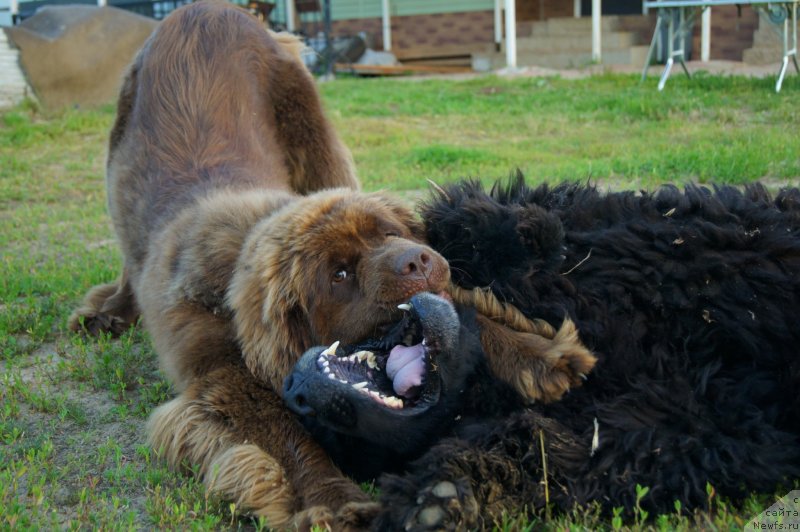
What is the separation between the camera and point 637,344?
9.89ft

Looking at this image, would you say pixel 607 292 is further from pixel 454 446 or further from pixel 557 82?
pixel 557 82

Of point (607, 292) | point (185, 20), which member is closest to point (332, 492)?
point (607, 292)

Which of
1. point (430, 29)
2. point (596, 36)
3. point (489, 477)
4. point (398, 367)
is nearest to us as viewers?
point (489, 477)

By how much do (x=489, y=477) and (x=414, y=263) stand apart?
87 cm

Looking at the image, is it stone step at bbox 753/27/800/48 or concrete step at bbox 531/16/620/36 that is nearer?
stone step at bbox 753/27/800/48

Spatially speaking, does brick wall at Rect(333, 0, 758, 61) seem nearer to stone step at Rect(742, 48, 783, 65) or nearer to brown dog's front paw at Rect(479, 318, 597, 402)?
stone step at Rect(742, 48, 783, 65)

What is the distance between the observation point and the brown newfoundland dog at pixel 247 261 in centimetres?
303

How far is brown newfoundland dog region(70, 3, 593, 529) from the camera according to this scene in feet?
9.95

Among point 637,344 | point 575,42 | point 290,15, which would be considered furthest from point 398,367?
point 290,15

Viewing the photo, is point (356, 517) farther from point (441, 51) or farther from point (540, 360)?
point (441, 51)

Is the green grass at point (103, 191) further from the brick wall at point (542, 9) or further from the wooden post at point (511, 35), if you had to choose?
the brick wall at point (542, 9)

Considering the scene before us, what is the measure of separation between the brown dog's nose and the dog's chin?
170 mm

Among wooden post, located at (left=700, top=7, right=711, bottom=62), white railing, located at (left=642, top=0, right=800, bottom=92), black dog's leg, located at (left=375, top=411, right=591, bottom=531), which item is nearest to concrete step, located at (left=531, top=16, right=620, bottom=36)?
wooden post, located at (left=700, top=7, right=711, bottom=62)

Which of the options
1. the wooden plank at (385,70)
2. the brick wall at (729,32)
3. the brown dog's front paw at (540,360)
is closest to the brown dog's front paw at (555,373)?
the brown dog's front paw at (540,360)
